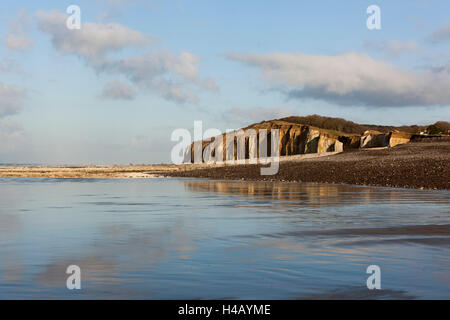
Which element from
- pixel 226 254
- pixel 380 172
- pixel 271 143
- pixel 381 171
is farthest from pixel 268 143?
pixel 226 254

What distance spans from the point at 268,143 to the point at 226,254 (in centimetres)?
16394

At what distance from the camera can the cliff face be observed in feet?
435

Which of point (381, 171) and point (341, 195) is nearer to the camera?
point (341, 195)

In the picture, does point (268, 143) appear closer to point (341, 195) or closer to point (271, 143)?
point (271, 143)

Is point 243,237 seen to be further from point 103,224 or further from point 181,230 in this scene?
point 103,224

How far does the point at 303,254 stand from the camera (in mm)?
11109

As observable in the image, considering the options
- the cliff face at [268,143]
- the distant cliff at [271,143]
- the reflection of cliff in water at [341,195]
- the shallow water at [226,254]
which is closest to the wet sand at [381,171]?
the reflection of cliff in water at [341,195]

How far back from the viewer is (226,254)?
1112 centimetres

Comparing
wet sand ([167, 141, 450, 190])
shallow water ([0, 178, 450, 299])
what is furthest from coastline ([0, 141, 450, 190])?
shallow water ([0, 178, 450, 299])

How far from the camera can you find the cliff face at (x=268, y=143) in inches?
5217

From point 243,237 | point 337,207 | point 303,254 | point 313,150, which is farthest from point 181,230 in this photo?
point 313,150
